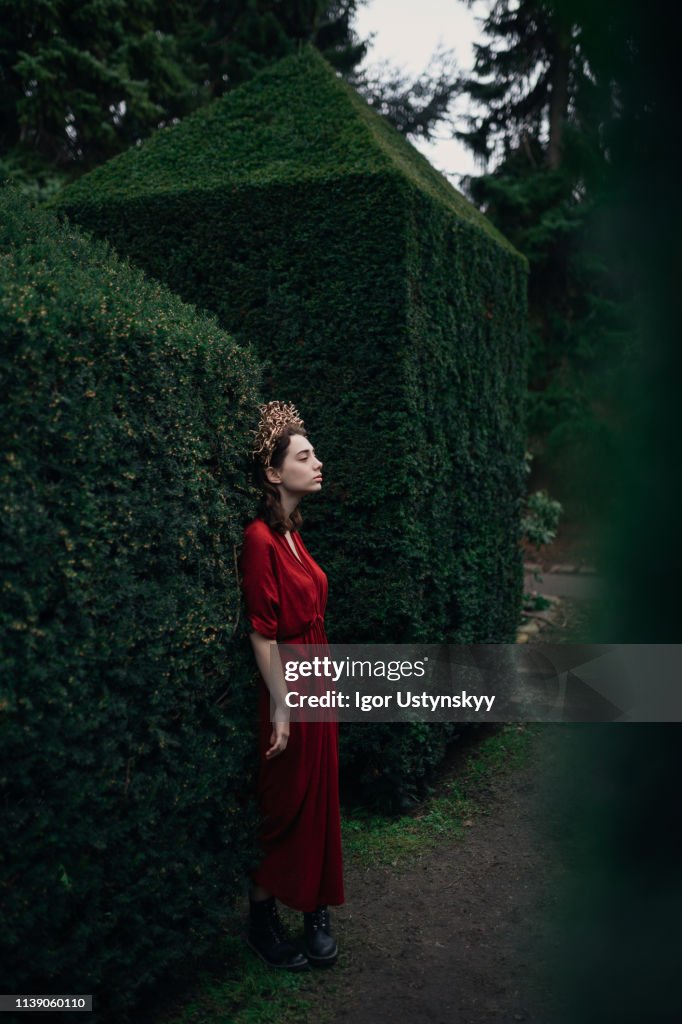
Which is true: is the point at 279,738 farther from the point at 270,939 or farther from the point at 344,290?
the point at 344,290

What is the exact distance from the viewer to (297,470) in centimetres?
370

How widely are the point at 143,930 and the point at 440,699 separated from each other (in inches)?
124

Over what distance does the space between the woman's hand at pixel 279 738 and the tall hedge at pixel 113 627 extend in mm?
140

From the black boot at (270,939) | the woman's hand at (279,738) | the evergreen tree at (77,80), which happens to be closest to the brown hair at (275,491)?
the woman's hand at (279,738)

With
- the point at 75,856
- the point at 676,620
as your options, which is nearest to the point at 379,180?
the point at 75,856

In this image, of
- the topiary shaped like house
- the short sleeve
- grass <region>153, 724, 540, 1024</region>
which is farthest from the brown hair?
grass <region>153, 724, 540, 1024</region>

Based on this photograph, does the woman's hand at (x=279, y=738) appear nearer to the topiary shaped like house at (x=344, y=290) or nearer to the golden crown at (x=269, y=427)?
the golden crown at (x=269, y=427)

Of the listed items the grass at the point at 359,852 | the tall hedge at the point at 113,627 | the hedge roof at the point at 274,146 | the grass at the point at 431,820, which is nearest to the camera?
the tall hedge at the point at 113,627

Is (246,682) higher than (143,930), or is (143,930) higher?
(246,682)

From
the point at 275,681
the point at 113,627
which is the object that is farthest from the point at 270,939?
the point at 113,627

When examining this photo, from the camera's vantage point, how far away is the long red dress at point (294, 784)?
11.7 feet

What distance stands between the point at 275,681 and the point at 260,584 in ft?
1.34

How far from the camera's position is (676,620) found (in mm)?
1198

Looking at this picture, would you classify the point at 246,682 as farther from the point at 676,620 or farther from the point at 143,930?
the point at 676,620
